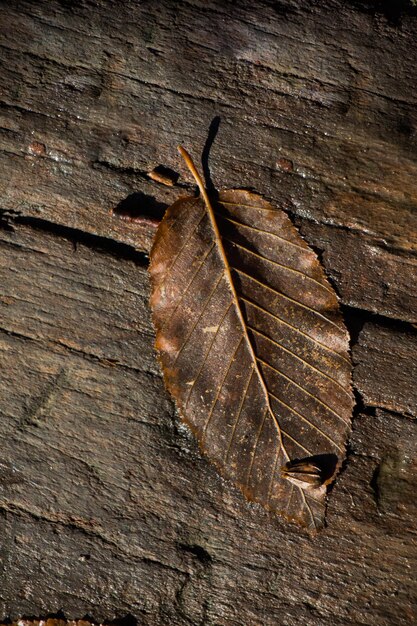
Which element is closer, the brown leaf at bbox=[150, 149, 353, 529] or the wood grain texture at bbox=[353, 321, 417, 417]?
the brown leaf at bbox=[150, 149, 353, 529]

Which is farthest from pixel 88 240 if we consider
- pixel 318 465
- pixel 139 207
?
pixel 318 465

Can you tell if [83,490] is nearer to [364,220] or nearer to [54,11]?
[364,220]

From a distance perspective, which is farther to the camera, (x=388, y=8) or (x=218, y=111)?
(x=388, y=8)

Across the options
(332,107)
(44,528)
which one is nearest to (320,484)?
(44,528)

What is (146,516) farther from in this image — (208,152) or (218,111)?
(218,111)

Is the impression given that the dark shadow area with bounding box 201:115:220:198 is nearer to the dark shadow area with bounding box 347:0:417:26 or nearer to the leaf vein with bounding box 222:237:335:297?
the leaf vein with bounding box 222:237:335:297

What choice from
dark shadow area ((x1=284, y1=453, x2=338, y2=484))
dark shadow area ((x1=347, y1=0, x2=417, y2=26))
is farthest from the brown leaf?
dark shadow area ((x1=347, y1=0, x2=417, y2=26))

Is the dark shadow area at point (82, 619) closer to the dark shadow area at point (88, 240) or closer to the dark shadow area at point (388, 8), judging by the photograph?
the dark shadow area at point (88, 240)
